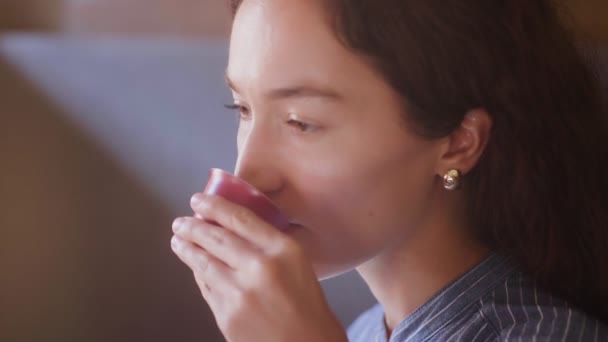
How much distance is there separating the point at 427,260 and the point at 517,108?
23cm

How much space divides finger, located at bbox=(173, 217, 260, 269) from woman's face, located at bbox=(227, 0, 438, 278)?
9 cm

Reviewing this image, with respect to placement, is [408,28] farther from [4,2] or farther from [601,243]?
[4,2]

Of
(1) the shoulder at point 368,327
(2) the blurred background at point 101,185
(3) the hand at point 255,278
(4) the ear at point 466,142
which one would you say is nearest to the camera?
(3) the hand at point 255,278

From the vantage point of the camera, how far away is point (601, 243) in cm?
102

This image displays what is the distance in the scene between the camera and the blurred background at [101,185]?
145 centimetres

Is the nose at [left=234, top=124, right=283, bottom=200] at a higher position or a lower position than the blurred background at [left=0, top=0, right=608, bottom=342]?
lower

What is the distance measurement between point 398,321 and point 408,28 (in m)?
0.41

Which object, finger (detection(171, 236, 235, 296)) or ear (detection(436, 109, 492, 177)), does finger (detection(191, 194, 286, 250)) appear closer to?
finger (detection(171, 236, 235, 296))

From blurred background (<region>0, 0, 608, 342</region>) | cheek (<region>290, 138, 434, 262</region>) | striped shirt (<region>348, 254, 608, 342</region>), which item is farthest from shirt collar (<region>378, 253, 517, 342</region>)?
blurred background (<region>0, 0, 608, 342</region>)

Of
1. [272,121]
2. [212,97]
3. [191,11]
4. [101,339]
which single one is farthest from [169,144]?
[272,121]

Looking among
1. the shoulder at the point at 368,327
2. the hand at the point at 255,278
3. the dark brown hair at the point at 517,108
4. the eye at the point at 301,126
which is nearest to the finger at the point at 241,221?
the hand at the point at 255,278

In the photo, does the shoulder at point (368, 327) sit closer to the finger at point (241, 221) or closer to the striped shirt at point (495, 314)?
the striped shirt at point (495, 314)

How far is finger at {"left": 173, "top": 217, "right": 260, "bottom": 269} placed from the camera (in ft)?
2.63

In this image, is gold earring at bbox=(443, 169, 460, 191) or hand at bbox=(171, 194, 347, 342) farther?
gold earring at bbox=(443, 169, 460, 191)
